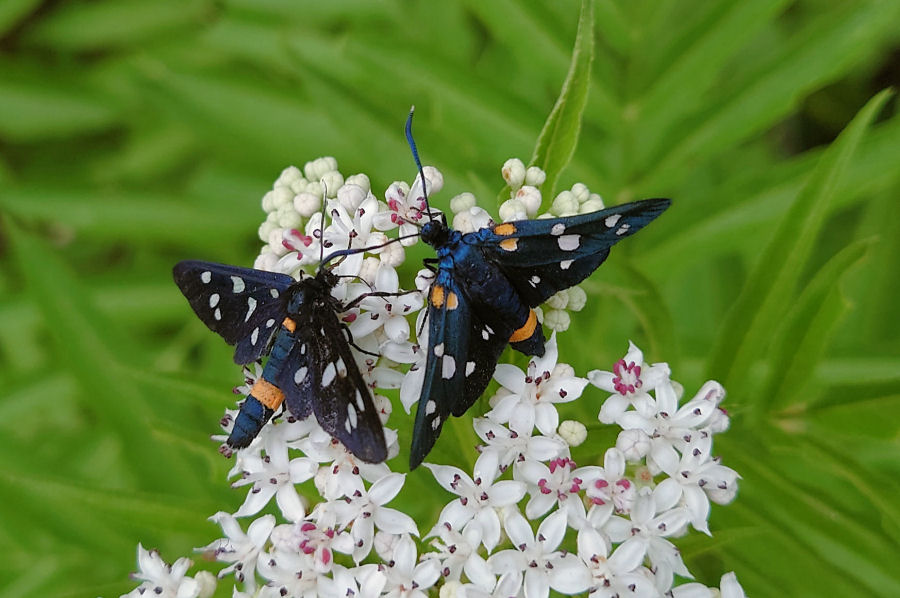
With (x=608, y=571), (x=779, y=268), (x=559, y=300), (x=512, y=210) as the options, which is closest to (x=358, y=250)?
(x=512, y=210)

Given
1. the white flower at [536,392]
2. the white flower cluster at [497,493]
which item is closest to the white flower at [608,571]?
the white flower cluster at [497,493]

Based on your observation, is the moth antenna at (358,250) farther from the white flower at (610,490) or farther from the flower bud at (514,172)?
the white flower at (610,490)

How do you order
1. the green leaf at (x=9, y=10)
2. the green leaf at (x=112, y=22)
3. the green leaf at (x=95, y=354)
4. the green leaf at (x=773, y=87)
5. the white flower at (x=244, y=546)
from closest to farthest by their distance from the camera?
the white flower at (x=244, y=546)
the green leaf at (x=773, y=87)
the green leaf at (x=95, y=354)
the green leaf at (x=9, y=10)
the green leaf at (x=112, y=22)

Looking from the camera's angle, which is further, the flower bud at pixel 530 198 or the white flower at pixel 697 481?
Result: the flower bud at pixel 530 198

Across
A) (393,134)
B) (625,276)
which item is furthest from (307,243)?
(625,276)

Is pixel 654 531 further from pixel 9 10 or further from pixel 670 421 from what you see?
pixel 9 10

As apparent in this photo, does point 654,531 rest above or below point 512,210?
below

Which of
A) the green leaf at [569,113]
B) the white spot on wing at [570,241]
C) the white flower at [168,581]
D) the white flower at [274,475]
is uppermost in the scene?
the green leaf at [569,113]
